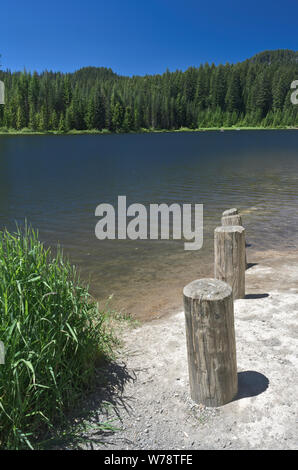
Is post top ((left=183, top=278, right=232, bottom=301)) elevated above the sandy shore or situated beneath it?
elevated above

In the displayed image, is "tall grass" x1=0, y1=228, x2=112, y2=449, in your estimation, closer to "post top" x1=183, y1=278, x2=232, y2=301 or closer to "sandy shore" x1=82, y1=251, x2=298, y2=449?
"sandy shore" x1=82, y1=251, x2=298, y2=449

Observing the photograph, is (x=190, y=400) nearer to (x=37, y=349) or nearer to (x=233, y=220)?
(x=37, y=349)

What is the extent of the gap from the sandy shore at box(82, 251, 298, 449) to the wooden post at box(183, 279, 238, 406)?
0.62 ft

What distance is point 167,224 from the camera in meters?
16.2

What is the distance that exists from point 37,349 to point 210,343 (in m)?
1.94

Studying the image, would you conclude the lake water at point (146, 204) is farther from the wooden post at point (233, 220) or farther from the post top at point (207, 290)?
the post top at point (207, 290)

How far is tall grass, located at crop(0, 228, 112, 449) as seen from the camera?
3811 mm

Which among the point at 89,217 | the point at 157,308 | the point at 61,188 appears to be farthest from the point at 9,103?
the point at 157,308

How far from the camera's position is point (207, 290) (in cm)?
427

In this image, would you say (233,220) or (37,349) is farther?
(233,220)

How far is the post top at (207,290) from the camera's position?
13.6ft

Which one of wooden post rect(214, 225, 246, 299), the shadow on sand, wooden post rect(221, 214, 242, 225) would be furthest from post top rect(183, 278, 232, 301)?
→ wooden post rect(221, 214, 242, 225)

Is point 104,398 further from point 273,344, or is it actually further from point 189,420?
point 273,344

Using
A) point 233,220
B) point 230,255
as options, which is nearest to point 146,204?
point 233,220
